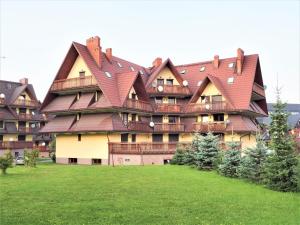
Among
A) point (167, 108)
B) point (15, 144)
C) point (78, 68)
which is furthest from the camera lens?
point (15, 144)

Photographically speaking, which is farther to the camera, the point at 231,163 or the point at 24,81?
the point at 24,81

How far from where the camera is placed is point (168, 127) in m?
40.6

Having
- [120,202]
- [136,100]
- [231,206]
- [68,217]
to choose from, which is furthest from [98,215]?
[136,100]

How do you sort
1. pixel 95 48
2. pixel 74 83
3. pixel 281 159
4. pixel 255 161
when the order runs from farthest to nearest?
1. pixel 95 48
2. pixel 74 83
3. pixel 255 161
4. pixel 281 159

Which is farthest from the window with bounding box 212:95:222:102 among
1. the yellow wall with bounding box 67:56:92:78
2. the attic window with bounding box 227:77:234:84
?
the yellow wall with bounding box 67:56:92:78

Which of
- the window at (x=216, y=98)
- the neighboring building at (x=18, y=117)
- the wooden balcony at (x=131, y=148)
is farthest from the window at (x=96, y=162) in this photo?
the neighboring building at (x=18, y=117)

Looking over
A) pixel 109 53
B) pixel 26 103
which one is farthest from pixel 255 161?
pixel 26 103

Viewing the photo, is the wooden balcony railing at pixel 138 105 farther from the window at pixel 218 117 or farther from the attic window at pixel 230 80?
the attic window at pixel 230 80

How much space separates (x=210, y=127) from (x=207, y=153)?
40.8 ft

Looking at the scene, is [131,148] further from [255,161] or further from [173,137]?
[255,161]

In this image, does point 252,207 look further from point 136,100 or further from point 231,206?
point 136,100

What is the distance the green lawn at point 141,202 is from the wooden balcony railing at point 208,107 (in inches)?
735

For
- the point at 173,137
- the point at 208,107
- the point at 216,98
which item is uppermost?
the point at 216,98

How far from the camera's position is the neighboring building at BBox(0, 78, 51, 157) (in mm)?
52750
